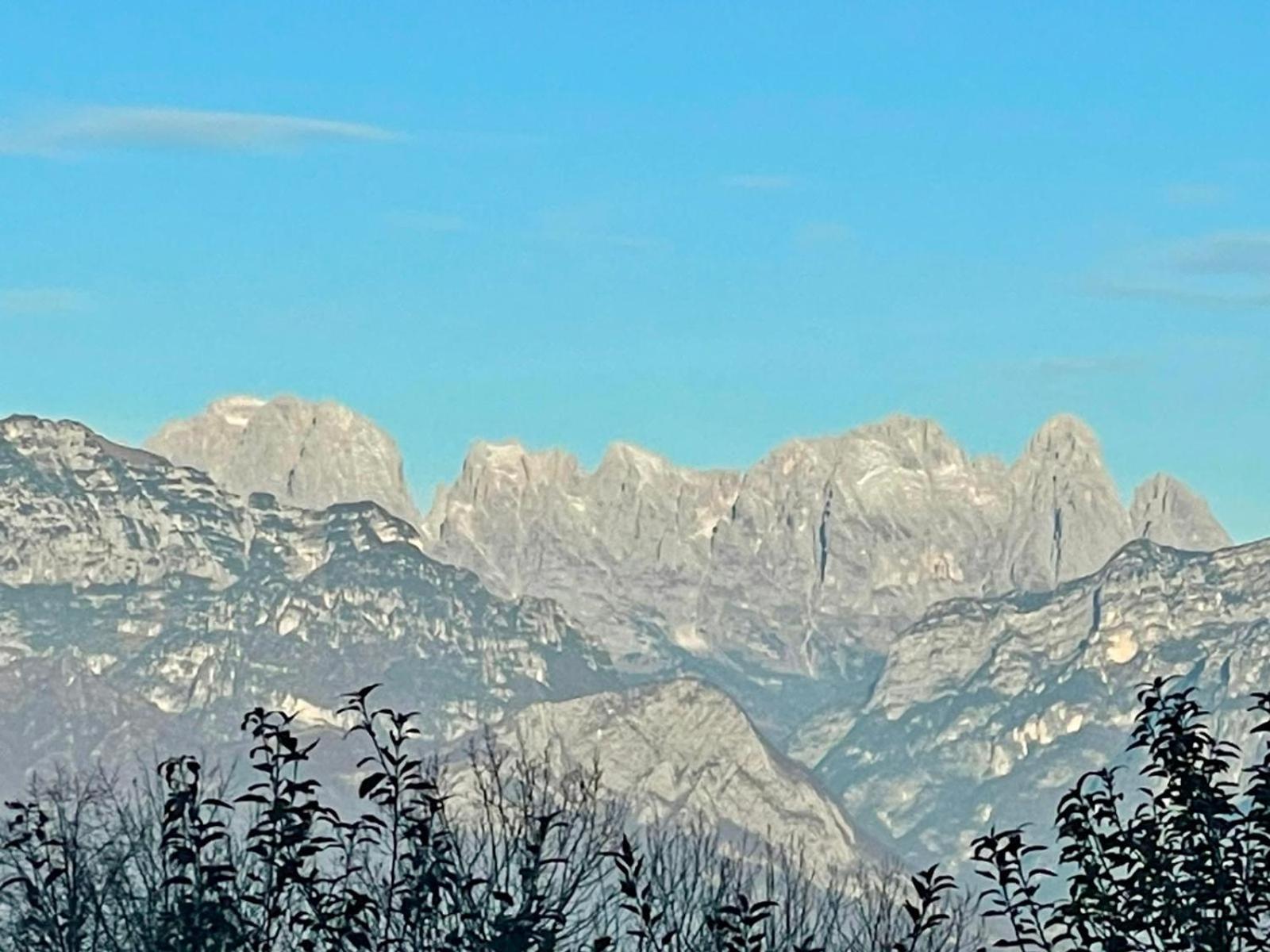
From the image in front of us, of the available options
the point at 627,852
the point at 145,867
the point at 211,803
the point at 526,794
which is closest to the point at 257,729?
the point at 211,803

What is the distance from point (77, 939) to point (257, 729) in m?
7.02

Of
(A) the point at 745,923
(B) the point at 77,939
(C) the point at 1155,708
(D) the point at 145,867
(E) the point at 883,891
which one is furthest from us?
(D) the point at 145,867

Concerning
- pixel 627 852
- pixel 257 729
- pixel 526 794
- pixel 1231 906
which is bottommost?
pixel 1231 906

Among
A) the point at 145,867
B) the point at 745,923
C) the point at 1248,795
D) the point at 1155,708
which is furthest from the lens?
the point at 145,867

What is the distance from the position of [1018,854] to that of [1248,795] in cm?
239

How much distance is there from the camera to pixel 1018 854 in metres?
25.5

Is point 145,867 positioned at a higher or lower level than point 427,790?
higher

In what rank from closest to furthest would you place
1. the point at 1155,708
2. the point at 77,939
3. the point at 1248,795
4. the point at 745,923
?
1. the point at 745,923
2. the point at 1248,795
3. the point at 1155,708
4. the point at 77,939

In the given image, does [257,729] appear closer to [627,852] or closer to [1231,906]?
[627,852]

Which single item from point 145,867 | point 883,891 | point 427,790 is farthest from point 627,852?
point 145,867

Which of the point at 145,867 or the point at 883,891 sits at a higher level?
the point at 145,867

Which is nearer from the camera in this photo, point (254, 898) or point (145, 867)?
point (254, 898)

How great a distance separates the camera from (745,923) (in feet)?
77.9

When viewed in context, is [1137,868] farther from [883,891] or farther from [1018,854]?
[883,891]
